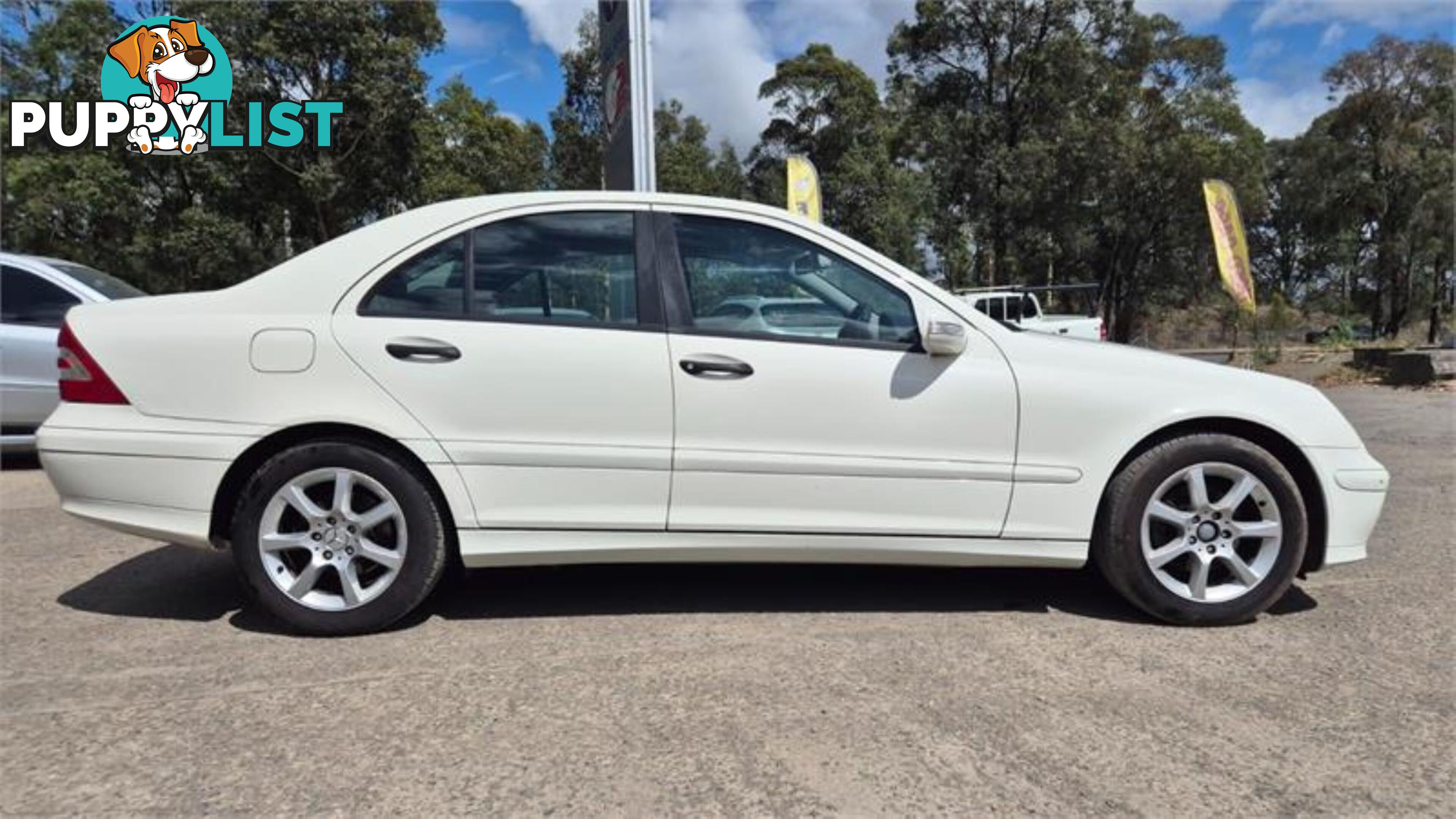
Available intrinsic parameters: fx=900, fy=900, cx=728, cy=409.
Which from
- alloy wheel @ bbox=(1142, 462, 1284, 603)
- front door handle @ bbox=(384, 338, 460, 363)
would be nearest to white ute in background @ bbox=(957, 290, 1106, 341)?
alloy wheel @ bbox=(1142, 462, 1284, 603)

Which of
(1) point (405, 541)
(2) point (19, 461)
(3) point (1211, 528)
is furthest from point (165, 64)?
(3) point (1211, 528)

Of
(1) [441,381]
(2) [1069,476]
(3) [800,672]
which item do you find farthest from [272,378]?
(2) [1069,476]

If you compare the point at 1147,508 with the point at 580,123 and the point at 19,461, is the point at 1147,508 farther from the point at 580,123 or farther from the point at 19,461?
the point at 580,123

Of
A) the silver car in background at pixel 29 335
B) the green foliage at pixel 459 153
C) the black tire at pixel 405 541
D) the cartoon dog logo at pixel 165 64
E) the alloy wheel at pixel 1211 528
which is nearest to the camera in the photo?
the black tire at pixel 405 541

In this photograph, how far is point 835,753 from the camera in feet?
7.94

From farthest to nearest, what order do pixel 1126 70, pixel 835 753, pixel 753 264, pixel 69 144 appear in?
1. pixel 1126 70
2. pixel 69 144
3. pixel 753 264
4. pixel 835 753

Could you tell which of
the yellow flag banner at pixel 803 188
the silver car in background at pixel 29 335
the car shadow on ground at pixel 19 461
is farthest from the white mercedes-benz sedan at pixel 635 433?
the yellow flag banner at pixel 803 188

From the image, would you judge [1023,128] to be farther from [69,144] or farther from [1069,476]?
[1069,476]

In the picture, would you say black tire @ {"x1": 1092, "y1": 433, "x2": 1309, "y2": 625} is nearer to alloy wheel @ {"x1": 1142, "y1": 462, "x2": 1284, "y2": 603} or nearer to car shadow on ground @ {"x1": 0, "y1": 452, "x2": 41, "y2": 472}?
alloy wheel @ {"x1": 1142, "y1": 462, "x2": 1284, "y2": 603}

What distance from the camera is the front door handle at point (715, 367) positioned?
125 inches

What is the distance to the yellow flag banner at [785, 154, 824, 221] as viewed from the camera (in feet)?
51.0

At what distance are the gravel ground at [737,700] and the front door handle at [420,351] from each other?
1.00m

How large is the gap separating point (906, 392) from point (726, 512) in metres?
0.78

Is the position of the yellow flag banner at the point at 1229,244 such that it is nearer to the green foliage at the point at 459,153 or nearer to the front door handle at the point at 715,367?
the green foliage at the point at 459,153
